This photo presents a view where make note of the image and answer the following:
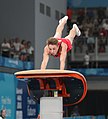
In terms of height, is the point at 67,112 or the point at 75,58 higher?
the point at 75,58

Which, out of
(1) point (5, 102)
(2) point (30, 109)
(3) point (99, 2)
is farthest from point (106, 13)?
(1) point (5, 102)

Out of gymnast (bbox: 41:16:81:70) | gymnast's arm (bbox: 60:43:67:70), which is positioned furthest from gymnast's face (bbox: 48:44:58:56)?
gymnast's arm (bbox: 60:43:67:70)

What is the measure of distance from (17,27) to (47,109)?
16482 millimetres

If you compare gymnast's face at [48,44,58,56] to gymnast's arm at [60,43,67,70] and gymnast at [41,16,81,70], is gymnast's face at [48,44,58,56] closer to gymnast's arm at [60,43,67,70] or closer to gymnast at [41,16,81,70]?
gymnast at [41,16,81,70]

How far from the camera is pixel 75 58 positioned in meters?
28.1

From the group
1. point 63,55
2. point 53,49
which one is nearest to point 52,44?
point 53,49

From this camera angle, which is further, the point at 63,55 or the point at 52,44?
the point at 63,55

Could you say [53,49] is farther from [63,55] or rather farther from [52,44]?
[63,55]

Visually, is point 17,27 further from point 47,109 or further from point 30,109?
point 47,109

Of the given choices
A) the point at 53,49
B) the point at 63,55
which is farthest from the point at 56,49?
the point at 63,55

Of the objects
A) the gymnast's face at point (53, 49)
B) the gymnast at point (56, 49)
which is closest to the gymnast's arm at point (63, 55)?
the gymnast at point (56, 49)

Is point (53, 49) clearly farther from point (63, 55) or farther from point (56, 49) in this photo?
point (63, 55)

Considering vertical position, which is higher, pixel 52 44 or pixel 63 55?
pixel 52 44

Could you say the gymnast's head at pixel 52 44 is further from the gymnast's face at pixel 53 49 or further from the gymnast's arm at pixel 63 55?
the gymnast's arm at pixel 63 55
